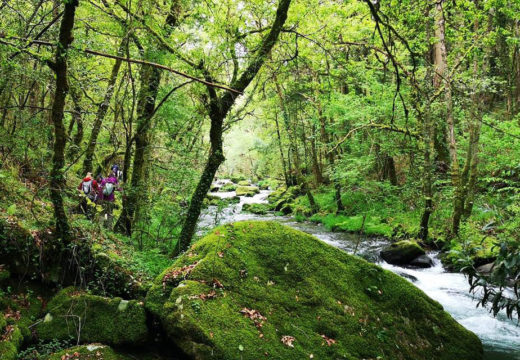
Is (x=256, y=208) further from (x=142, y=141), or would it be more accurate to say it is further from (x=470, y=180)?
(x=142, y=141)

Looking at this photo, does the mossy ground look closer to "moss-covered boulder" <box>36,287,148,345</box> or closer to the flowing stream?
"moss-covered boulder" <box>36,287,148,345</box>

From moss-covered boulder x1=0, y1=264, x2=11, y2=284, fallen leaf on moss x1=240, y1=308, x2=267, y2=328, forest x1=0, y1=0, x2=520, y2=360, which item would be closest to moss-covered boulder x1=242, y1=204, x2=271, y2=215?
forest x1=0, y1=0, x2=520, y2=360

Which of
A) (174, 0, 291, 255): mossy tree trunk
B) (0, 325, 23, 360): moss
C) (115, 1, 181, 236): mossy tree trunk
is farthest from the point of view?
(115, 1, 181, 236): mossy tree trunk

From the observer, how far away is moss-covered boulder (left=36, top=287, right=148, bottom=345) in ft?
12.3

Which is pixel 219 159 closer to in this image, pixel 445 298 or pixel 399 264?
pixel 445 298

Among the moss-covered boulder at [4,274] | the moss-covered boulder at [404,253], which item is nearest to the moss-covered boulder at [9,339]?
the moss-covered boulder at [4,274]

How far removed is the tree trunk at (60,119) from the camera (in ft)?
12.0

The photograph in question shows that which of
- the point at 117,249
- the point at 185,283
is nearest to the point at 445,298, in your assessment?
Result: the point at 185,283

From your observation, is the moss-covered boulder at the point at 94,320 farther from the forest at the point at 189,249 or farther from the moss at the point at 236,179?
the moss at the point at 236,179

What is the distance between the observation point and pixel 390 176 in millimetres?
18203

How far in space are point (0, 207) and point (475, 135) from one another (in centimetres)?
1291

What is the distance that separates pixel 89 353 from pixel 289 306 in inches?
93.0

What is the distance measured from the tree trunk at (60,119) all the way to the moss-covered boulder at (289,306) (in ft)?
6.04

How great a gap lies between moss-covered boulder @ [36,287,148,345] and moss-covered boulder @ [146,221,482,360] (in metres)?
0.29
